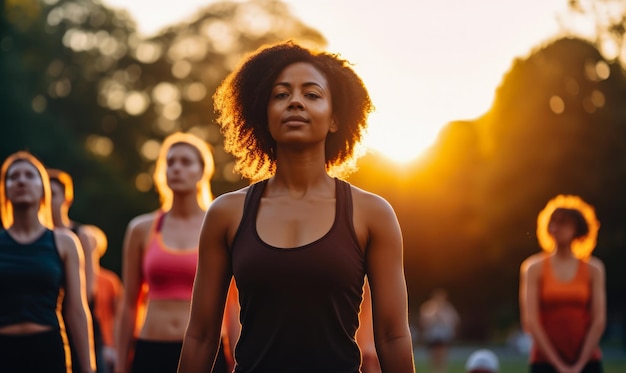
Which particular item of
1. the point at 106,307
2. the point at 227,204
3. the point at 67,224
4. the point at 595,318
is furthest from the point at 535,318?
the point at 227,204

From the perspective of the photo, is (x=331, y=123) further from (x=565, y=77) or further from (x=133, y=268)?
(x=565, y=77)

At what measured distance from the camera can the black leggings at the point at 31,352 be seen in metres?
8.26

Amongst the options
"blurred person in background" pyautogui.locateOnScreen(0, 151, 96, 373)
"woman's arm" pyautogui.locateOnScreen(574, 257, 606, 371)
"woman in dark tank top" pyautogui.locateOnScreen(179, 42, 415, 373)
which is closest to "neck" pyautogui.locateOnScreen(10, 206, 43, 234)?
"blurred person in background" pyautogui.locateOnScreen(0, 151, 96, 373)

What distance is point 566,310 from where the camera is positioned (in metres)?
10.4

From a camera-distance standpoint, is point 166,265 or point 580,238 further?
point 580,238

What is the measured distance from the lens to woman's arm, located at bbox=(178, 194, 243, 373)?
194 inches

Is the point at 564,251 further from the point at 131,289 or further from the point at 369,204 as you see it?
the point at 369,204

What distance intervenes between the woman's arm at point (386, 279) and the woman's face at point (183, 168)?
14.6ft

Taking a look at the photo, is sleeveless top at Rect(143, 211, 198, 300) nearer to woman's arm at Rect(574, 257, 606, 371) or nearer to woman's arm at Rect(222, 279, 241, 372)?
woman's arm at Rect(222, 279, 241, 372)

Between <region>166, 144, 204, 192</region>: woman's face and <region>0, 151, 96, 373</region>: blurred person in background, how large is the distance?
899 millimetres

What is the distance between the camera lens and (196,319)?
5.00 metres

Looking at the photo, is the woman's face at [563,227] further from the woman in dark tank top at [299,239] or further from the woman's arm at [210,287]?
the woman's arm at [210,287]

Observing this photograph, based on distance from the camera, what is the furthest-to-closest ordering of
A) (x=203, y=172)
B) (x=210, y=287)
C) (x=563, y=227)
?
(x=563, y=227) → (x=203, y=172) → (x=210, y=287)

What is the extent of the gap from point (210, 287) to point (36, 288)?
3.51m
